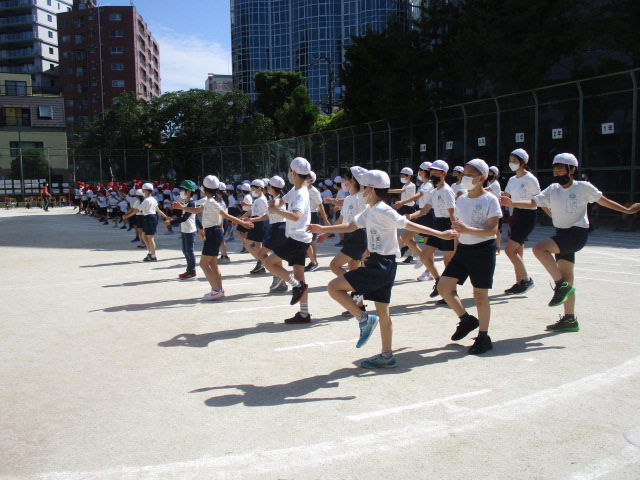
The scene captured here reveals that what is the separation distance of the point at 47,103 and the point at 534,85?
60.8 meters

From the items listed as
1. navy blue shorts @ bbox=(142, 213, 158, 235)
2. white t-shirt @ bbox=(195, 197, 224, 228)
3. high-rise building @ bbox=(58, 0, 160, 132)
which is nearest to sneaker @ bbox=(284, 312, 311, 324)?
white t-shirt @ bbox=(195, 197, 224, 228)

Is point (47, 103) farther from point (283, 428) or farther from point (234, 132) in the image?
point (283, 428)

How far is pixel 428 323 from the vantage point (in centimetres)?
697

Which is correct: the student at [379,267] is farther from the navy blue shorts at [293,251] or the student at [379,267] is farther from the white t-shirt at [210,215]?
the white t-shirt at [210,215]

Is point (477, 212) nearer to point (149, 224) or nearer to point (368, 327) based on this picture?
point (368, 327)

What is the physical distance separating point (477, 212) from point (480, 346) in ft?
4.36

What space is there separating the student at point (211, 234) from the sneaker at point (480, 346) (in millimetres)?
3910

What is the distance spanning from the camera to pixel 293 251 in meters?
7.47

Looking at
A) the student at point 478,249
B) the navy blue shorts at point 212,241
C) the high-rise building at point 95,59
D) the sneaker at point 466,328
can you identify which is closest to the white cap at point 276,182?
the navy blue shorts at point 212,241

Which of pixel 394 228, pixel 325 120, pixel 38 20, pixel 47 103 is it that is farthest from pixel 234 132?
pixel 38 20

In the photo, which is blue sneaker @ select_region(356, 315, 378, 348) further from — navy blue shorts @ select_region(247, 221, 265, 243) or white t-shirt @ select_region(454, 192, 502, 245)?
navy blue shorts @ select_region(247, 221, 265, 243)

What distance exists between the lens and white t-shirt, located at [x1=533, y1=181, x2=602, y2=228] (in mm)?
6262

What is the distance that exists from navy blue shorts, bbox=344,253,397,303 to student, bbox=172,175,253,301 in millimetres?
3431

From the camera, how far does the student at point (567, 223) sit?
6270 millimetres
